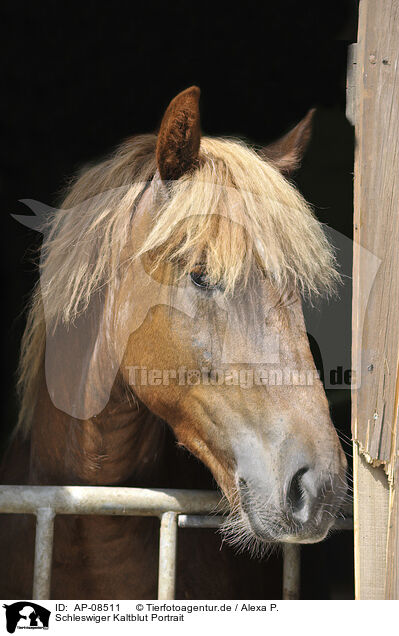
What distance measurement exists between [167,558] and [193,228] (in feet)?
3.20

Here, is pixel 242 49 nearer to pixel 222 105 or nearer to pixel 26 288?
pixel 222 105

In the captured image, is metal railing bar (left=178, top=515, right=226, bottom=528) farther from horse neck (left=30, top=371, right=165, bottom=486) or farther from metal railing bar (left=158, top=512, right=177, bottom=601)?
horse neck (left=30, top=371, right=165, bottom=486)

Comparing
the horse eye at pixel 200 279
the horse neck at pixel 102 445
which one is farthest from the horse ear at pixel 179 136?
Result: the horse neck at pixel 102 445

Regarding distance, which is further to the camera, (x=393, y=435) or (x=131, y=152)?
(x=131, y=152)

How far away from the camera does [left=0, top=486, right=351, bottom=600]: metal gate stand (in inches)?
68.9

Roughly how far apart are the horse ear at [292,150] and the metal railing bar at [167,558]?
1266mm

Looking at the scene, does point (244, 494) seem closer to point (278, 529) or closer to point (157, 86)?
point (278, 529)

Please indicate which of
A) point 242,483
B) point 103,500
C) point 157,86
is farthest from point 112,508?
point 157,86

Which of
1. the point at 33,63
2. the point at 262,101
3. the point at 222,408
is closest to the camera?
the point at 222,408

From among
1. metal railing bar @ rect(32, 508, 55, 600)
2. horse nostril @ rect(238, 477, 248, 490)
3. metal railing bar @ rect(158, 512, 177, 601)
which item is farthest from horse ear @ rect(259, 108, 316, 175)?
metal railing bar @ rect(32, 508, 55, 600)
